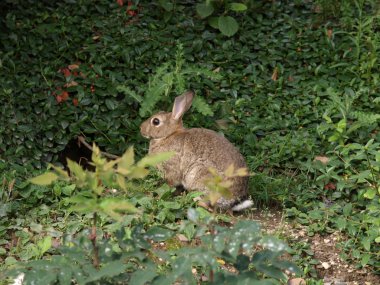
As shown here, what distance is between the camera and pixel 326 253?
6090 millimetres

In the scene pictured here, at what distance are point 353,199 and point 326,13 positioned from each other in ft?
10.6

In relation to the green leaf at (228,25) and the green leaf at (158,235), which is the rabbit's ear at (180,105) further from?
the green leaf at (158,235)

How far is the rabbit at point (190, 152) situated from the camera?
6.37 meters

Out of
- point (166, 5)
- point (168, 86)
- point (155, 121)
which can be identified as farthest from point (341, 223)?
point (166, 5)

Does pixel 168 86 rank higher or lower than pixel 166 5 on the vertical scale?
lower

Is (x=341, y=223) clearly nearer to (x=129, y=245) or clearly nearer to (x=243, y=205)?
(x=243, y=205)

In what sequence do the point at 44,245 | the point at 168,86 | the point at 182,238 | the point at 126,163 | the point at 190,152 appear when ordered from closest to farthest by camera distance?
the point at 126,163
the point at 44,245
the point at 182,238
the point at 190,152
the point at 168,86

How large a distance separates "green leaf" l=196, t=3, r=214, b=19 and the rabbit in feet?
6.66

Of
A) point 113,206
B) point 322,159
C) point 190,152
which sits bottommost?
point 322,159

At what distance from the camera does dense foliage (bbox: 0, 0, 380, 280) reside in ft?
20.7

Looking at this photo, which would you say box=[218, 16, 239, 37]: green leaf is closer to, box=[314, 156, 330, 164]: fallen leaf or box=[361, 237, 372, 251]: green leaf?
box=[314, 156, 330, 164]: fallen leaf

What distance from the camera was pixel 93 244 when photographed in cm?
381

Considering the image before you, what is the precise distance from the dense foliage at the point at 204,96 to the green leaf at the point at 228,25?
0.10 m

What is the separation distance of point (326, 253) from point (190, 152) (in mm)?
1479
